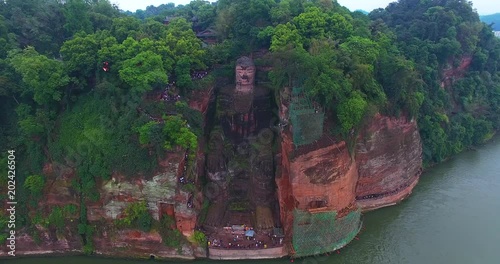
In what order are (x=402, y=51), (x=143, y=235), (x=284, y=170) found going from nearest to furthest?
(x=143, y=235) < (x=284, y=170) < (x=402, y=51)

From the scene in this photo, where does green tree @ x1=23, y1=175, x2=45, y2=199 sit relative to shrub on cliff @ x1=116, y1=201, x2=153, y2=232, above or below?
above

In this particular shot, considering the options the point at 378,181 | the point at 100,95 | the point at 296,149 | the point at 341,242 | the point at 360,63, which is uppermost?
the point at 360,63

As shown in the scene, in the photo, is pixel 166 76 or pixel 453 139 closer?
pixel 166 76

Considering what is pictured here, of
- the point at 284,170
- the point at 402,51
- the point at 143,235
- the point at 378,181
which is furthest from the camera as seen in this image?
the point at 402,51

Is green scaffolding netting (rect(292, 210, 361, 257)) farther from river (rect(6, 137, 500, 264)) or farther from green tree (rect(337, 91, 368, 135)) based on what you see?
green tree (rect(337, 91, 368, 135))

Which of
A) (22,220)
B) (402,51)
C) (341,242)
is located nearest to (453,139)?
(402,51)

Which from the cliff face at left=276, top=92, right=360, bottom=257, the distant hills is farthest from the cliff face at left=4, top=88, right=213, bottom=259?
the distant hills

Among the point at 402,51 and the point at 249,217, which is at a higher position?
the point at 402,51

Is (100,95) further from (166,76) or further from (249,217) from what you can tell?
(249,217)
